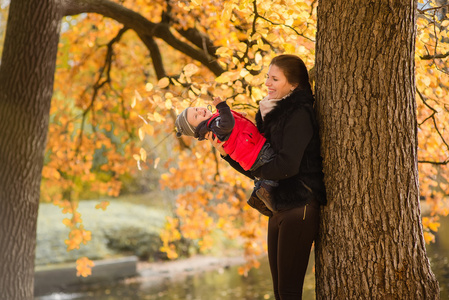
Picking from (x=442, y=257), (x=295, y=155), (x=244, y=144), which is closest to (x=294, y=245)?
(x=295, y=155)

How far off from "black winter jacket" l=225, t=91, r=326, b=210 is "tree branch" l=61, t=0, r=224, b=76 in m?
2.40

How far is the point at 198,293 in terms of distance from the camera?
9.20 metres

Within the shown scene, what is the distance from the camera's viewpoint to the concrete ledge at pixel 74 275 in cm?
1023

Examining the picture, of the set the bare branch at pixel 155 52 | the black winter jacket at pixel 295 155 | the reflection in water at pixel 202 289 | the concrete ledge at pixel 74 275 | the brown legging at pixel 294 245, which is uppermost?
the bare branch at pixel 155 52

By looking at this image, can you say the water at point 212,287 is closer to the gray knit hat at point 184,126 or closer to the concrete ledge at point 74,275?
the concrete ledge at point 74,275

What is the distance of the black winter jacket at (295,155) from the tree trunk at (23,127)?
261 centimetres

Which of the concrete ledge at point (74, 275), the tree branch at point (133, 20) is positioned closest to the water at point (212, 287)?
the concrete ledge at point (74, 275)

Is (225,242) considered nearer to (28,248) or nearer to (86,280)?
(86,280)

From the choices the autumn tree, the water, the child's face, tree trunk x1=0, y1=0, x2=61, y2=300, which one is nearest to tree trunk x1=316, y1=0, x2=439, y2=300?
the autumn tree

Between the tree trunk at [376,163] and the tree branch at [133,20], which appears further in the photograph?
the tree branch at [133,20]

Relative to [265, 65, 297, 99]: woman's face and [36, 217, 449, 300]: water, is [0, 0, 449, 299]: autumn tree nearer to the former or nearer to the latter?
[265, 65, 297, 99]: woman's face

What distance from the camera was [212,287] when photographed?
380 inches

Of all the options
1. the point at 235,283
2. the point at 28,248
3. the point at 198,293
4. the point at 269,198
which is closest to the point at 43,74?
the point at 28,248

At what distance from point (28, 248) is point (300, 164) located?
2913 mm
